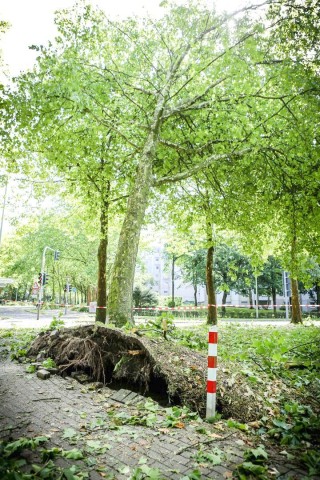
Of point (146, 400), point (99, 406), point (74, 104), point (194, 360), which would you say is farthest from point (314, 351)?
point (74, 104)

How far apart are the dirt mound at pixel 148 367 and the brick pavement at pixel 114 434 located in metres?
0.50

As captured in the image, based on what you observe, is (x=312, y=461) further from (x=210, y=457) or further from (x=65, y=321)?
(x=65, y=321)

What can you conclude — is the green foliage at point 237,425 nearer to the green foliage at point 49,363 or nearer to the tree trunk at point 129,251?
the green foliage at point 49,363

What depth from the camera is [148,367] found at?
5.04 metres

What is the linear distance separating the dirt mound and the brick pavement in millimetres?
499

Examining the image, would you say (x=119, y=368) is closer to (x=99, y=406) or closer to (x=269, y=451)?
(x=99, y=406)

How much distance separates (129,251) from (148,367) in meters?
4.01

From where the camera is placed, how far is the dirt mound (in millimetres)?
4552

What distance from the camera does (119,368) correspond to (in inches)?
214

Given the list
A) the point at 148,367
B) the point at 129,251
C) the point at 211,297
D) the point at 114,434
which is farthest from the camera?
the point at 211,297

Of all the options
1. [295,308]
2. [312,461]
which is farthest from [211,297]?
[312,461]

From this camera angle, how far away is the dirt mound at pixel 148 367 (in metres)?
4.55

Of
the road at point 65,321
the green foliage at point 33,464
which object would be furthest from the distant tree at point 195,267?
the green foliage at point 33,464

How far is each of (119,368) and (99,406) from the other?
897mm
